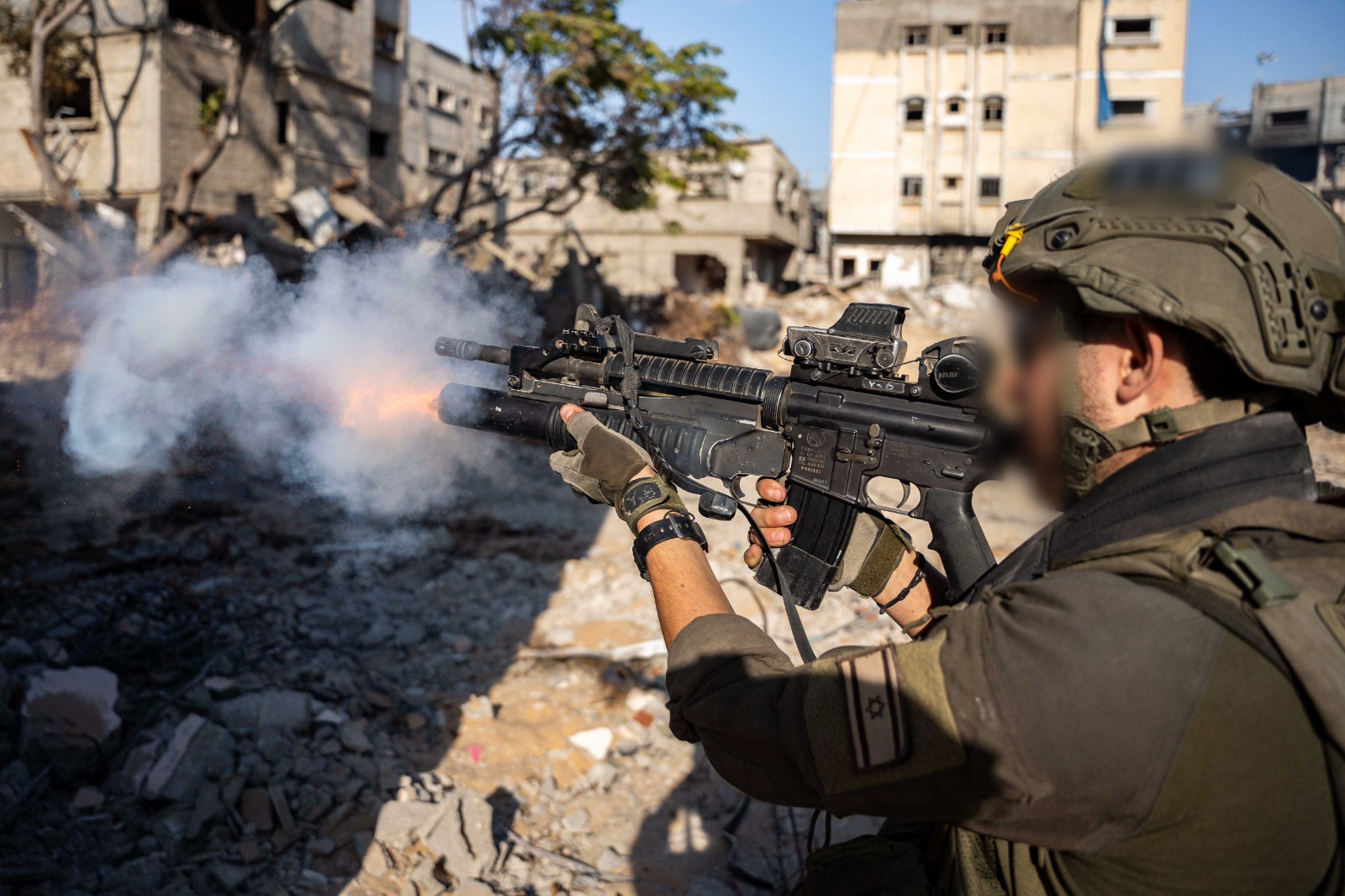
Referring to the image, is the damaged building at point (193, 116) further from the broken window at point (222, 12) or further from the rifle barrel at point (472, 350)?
the rifle barrel at point (472, 350)

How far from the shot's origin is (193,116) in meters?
16.5

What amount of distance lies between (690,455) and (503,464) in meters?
8.94

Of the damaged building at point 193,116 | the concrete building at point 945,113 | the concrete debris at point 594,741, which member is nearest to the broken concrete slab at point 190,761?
the concrete debris at point 594,741

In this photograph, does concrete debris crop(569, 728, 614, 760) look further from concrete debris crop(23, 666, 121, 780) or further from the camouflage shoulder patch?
the camouflage shoulder patch

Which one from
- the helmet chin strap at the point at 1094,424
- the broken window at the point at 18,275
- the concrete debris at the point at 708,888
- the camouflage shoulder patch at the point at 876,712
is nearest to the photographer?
the camouflage shoulder patch at the point at 876,712

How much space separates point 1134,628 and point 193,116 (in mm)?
19746

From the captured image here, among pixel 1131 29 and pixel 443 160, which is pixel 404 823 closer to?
pixel 443 160

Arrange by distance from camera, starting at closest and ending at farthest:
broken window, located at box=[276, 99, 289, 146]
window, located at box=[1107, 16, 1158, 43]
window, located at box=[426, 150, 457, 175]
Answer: broken window, located at box=[276, 99, 289, 146], window, located at box=[1107, 16, 1158, 43], window, located at box=[426, 150, 457, 175]

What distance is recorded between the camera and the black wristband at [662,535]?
2.08 m

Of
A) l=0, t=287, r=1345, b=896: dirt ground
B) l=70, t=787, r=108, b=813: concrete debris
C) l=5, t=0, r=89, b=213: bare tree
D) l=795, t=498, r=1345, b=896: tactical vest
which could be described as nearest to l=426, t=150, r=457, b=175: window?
l=5, t=0, r=89, b=213: bare tree

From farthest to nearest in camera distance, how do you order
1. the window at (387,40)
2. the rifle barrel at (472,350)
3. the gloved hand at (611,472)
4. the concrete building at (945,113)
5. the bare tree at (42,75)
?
1. the concrete building at (945,113)
2. the window at (387,40)
3. the bare tree at (42,75)
4. the rifle barrel at (472,350)
5. the gloved hand at (611,472)

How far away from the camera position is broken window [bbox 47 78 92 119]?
1653 centimetres

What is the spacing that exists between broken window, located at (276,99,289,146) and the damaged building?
0.08 ft

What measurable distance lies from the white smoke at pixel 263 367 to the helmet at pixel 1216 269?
4383 millimetres
